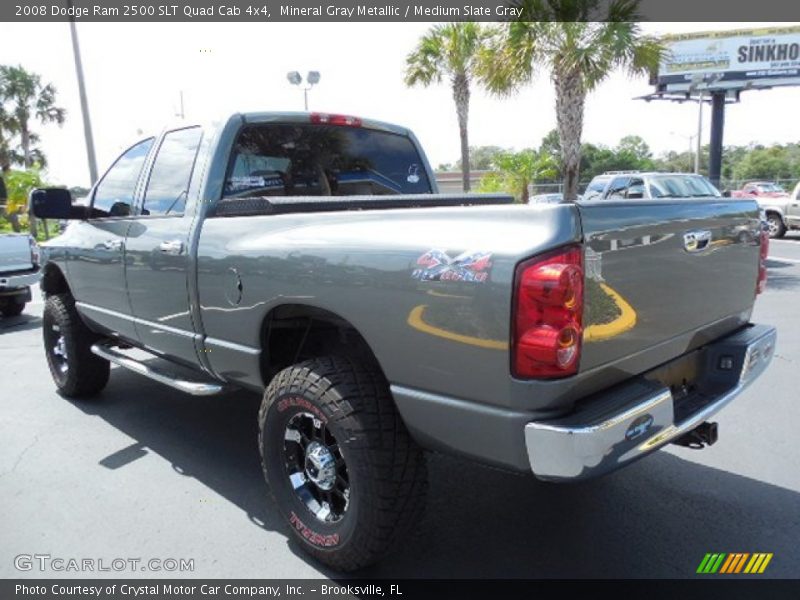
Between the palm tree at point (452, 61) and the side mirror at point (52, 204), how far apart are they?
558 inches

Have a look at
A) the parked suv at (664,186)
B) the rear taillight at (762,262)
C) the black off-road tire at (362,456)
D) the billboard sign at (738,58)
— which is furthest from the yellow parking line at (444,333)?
the billboard sign at (738,58)

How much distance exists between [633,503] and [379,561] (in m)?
1.41

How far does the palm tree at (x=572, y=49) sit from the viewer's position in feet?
36.6

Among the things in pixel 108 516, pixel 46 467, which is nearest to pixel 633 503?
pixel 108 516

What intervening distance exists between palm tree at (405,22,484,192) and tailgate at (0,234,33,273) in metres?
11.8

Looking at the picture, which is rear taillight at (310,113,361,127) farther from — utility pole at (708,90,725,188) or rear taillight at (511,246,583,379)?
utility pole at (708,90,725,188)

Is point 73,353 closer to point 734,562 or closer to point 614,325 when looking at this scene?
point 614,325

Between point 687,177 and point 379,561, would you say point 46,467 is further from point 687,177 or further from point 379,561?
point 687,177

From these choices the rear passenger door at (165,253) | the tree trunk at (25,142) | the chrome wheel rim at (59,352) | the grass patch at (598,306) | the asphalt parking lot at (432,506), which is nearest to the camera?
the grass patch at (598,306)

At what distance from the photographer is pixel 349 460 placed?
2428 mm

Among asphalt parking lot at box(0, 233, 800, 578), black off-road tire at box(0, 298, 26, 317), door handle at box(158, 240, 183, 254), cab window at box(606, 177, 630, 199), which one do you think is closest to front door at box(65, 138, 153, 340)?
door handle at box(158, 240, 183, 254)

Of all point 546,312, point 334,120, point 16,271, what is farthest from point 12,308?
point 546,312

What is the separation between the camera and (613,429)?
2.02m

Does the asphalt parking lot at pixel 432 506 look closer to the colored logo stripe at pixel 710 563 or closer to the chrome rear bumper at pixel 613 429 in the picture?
the colored logo stripe at pixel 710 563
